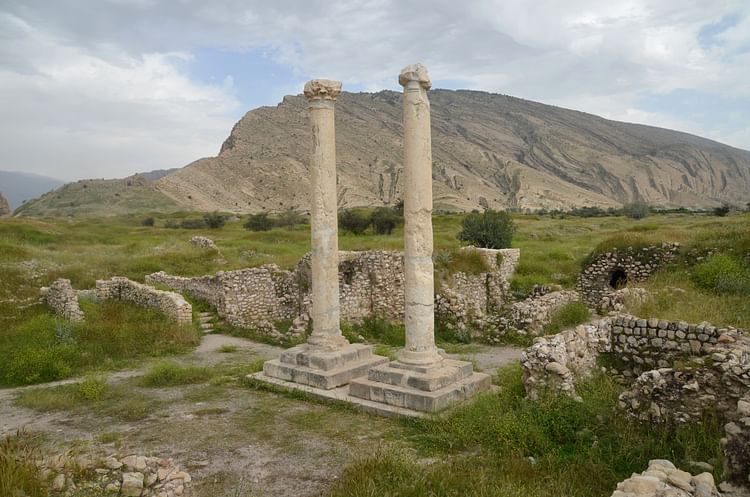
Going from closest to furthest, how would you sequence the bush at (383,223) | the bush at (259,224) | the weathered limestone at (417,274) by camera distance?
the weathered limestone at (417,274) < the bush at (383,223) < the bush at (259,224)

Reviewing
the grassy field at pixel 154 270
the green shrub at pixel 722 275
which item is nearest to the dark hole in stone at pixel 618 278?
the grassy field at pixel 154 270

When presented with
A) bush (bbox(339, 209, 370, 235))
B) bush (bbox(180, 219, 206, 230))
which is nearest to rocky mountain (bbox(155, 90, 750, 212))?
bush (bbox(180, 219, 206, 230))

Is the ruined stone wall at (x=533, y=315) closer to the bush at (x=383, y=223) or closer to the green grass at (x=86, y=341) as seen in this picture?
the green grass at (x=86, y=341)

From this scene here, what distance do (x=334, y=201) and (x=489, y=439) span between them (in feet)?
19.0

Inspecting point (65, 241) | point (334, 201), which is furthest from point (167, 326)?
point (65, 241)

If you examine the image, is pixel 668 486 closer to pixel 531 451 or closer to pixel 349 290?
pixel 531 451

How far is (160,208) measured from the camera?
7981 centimetres

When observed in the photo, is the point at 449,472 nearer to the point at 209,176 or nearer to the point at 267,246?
the point at 267,246

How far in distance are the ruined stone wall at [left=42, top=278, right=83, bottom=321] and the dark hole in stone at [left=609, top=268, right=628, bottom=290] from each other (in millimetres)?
16194

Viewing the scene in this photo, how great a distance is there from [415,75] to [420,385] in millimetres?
5222

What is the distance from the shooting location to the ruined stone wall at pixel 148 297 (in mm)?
15367

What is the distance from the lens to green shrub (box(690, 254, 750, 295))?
1297cm

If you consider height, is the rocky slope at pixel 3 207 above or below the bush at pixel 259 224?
above

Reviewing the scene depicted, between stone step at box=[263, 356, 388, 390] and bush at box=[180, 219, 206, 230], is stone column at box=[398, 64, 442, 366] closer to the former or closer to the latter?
stone step at box=[263, 356, 388, 390]
